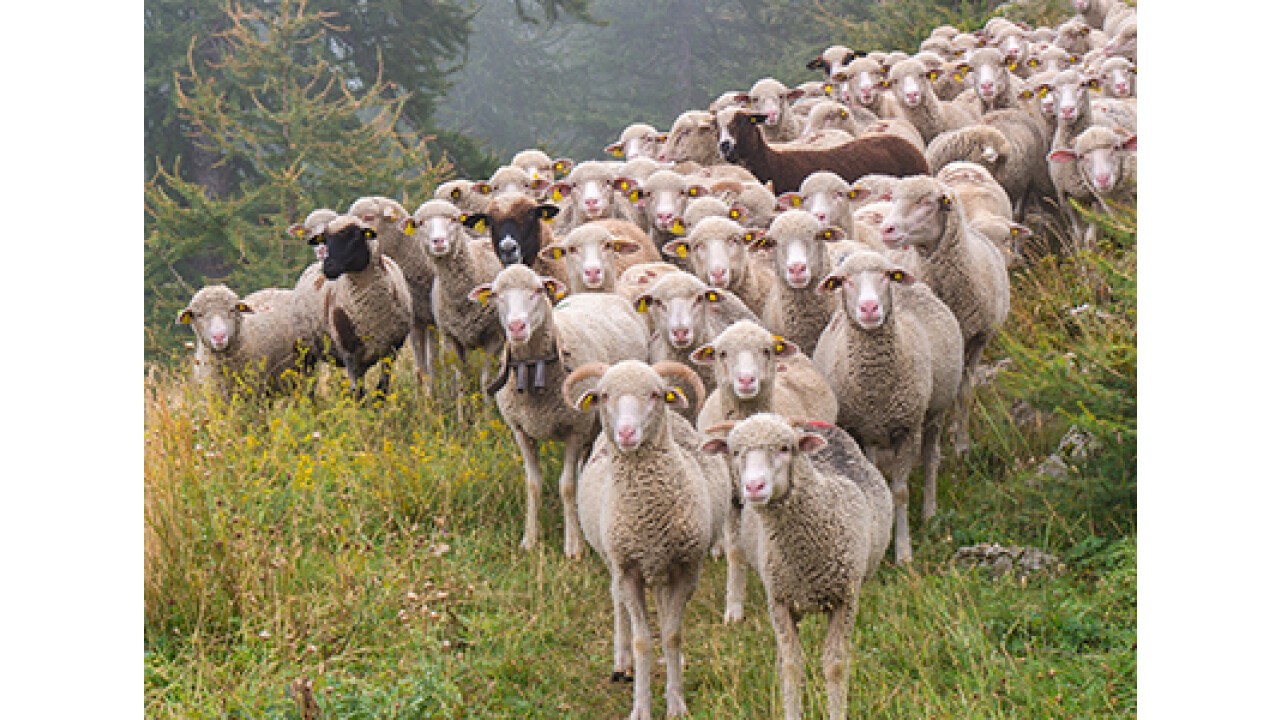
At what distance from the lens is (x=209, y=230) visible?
60.5 feet

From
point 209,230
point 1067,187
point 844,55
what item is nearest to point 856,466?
point 1067,187

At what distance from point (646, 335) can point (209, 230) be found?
40.8 ft

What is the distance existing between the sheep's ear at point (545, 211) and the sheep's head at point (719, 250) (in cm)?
145

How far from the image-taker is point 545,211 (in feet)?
30.1

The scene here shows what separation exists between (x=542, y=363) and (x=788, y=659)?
271cm

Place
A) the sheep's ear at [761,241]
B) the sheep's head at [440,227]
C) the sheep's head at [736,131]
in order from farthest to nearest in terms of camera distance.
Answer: the sheep's head at [736,131], the sheep's head at [440,227], the sheep's ear at [761,241]

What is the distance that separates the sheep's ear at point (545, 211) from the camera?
9119 millimetres

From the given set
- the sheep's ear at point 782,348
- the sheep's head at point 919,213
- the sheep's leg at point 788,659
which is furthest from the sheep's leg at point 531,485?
the sheep's leg at point 788,659

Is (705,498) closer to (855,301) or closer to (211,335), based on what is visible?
(855,301)

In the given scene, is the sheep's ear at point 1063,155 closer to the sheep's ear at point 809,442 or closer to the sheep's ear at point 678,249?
the sheep's ear at point 678,249

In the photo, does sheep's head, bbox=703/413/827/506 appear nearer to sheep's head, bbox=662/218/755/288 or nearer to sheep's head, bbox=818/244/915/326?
sheep's head, bbox=818/244/915/326

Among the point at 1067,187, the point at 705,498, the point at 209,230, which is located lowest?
the point at 209,230

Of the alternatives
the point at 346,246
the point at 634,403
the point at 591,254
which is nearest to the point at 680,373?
the point at 634,403

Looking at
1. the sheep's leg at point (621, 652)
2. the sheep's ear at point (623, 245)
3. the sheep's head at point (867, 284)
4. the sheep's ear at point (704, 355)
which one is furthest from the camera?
the sheep's ear at point (623, 245)
